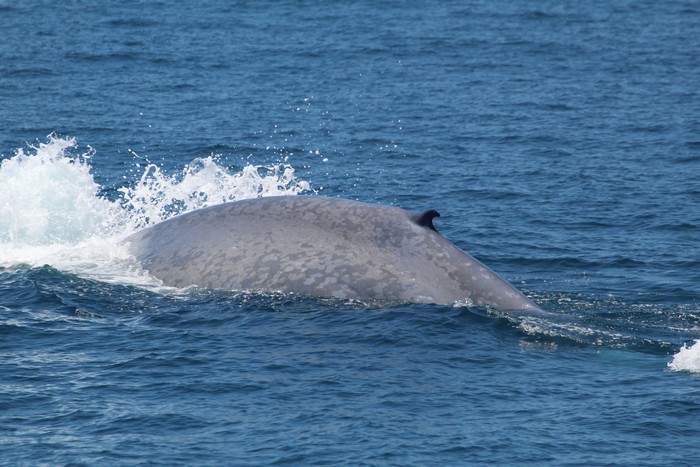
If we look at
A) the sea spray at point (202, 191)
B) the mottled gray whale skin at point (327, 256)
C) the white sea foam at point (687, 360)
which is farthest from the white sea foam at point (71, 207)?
the white sea foam at point (687, 360)

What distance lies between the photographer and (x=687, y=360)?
20250 mm

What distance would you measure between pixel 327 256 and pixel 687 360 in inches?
243

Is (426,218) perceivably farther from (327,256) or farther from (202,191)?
(202,191)

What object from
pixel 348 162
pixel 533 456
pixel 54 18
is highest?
pixel 54 18

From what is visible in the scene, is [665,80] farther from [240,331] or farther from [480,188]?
A: [240,331]

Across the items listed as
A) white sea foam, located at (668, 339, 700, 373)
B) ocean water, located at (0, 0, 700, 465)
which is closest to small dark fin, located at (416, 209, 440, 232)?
ocean water, located at (0, 0, 700, 465)

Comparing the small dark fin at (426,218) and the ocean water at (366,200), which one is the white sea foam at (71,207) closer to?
the ocean water at (366,200)

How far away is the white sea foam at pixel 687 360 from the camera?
2002cm

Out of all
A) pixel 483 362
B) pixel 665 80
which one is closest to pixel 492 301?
pixel 483 362

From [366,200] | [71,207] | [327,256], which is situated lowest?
[366,200]

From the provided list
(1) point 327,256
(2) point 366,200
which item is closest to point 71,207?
(2) point 366,200

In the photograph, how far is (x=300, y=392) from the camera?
18.9m

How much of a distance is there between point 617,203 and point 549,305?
1185 cm

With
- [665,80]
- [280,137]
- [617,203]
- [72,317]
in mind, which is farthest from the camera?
[665,80]
